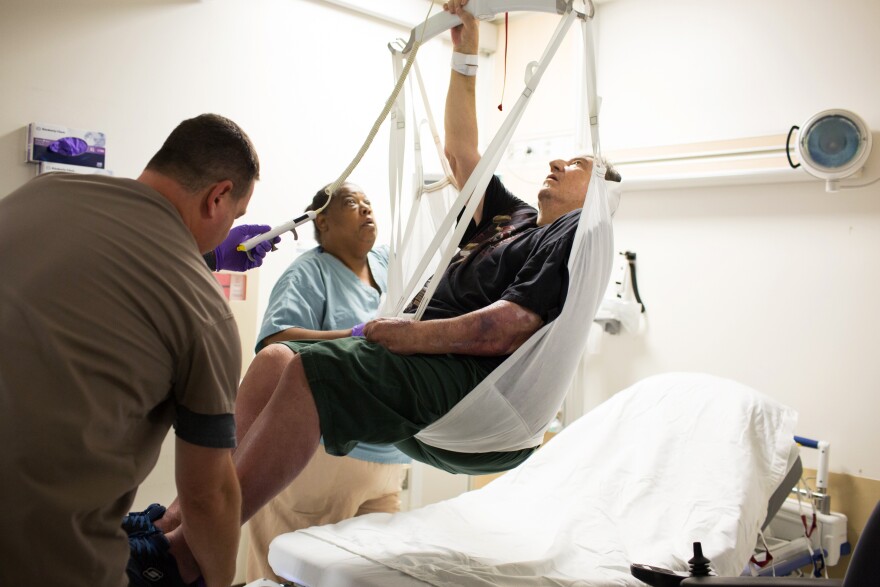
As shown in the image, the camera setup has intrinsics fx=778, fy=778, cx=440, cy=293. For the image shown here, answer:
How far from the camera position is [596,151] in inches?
75.6

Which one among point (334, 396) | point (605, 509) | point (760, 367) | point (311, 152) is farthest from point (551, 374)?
point (311, 152)

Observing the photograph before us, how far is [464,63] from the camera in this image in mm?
2176

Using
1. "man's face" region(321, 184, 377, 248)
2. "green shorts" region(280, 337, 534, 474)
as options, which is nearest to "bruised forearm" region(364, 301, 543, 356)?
"green shorts" region(280, 337, 534, 474)

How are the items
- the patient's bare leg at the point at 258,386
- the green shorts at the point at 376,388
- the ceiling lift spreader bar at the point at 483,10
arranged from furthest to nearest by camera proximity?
the ceiling lift spreader bar at the point at 483,10 < the patient's bare leg at the point at 258,386 < the green shorts at the point at 376,388

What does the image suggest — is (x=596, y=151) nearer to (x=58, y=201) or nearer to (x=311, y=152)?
(x=58, y=201)

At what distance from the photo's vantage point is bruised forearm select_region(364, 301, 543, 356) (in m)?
1.79

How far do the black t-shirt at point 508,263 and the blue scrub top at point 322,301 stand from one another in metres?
0.53

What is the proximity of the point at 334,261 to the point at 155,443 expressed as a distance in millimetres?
1603

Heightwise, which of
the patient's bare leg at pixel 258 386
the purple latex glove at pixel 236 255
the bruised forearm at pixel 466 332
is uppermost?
the purple latex glove at pixel 236 255

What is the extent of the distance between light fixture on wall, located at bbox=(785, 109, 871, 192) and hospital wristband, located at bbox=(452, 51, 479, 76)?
153 cm

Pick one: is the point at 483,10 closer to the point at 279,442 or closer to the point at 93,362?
the point at 279,442

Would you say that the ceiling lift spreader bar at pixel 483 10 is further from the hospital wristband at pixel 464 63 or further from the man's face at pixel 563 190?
the man's face at pixel 563 190

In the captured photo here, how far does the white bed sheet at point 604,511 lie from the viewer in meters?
1.92

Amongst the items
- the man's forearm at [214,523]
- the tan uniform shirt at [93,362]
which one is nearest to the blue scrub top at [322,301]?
the man's forearm at [214,523]
